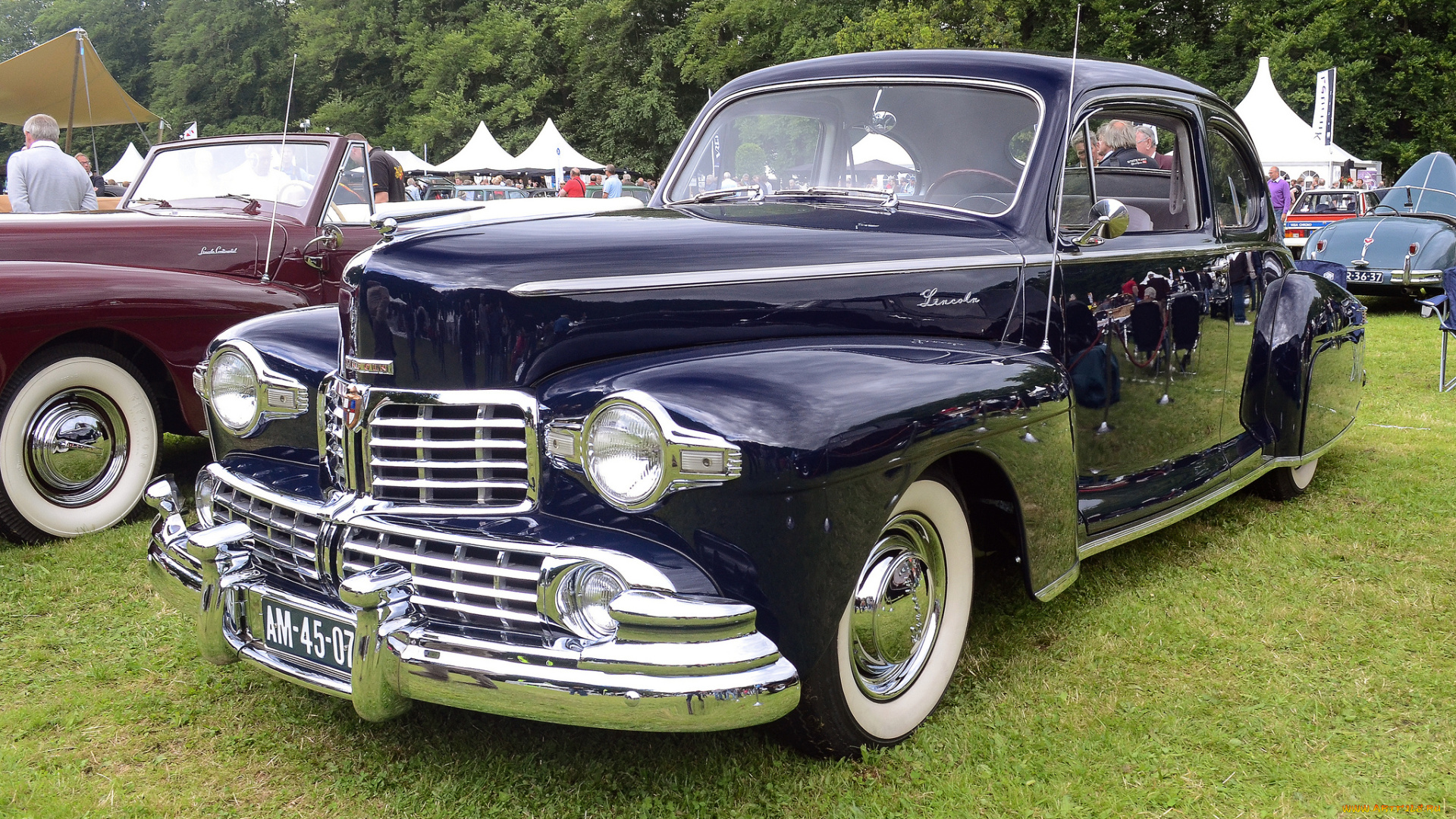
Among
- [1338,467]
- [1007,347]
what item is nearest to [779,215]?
[1007,347]

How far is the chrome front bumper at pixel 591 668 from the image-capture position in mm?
2129

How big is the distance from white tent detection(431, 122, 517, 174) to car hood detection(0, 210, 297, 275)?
73.0ft

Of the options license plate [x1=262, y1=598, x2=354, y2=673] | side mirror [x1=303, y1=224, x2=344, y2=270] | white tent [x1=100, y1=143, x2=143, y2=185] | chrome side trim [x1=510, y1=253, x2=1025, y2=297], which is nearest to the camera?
license plate [x1=262, y1=598, x2=354, y2=673]

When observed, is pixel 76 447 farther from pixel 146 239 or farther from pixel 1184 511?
pixel 1184 511

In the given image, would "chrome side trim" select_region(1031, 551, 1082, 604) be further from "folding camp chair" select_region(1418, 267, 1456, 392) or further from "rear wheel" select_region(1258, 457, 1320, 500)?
"folding camp chair" select_region(1418, 267, 1456, 392)

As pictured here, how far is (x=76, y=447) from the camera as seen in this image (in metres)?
4.56

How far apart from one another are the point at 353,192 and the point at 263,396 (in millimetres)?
3681

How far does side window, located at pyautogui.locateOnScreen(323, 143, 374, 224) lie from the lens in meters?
6.32

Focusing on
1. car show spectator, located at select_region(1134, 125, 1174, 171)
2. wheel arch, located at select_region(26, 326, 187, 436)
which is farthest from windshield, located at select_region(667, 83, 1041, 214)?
wheel arch, located at select_region(26, 326, 187, 436)

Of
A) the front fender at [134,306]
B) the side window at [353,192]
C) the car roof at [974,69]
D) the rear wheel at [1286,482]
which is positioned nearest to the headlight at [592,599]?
the car roof at [974,69]

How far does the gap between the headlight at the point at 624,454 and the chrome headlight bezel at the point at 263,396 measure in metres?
1.14

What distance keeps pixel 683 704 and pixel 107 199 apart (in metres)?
8.74

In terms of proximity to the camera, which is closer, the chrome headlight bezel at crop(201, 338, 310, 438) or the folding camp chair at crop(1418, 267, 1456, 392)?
the chrome headlight bezel at crop(201, 338, 310, 438)

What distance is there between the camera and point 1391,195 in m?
13.4
